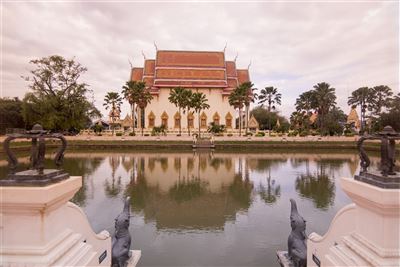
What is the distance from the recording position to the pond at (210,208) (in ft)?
20.9

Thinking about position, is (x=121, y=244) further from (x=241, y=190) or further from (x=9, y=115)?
(x=9, y=115)

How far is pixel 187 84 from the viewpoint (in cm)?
4619

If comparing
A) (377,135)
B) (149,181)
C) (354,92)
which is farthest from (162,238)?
(354,92)

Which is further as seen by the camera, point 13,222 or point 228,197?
point 228,197

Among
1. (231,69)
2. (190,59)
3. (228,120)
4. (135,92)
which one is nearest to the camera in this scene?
(135,92)

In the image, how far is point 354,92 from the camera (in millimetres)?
51312

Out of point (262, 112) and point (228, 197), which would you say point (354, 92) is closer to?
point (262, 112)

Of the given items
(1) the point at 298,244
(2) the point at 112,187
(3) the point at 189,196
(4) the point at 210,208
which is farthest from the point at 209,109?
(1) the point at 298,244

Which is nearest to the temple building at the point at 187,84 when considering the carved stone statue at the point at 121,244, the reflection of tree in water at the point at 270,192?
the reflection of tree in water at the point at 270,192

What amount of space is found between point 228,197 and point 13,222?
9.44m

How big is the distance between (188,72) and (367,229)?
1806 inches

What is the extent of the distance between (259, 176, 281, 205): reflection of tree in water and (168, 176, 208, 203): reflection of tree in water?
→ 2352 mm

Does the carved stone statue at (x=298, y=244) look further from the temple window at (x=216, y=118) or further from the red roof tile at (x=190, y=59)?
the red roof tile at (x=190, y=59)

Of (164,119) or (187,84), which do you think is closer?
(187,84)
